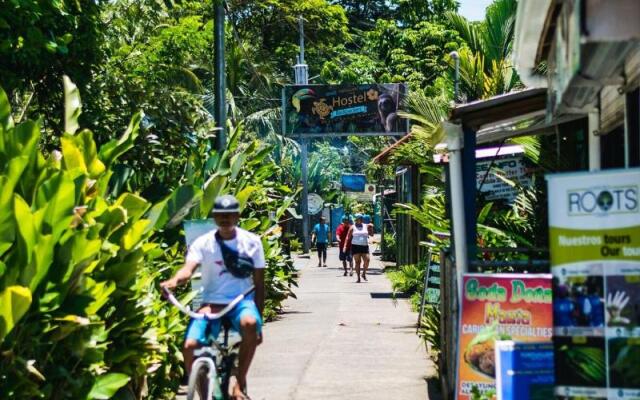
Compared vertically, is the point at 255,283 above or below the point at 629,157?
below

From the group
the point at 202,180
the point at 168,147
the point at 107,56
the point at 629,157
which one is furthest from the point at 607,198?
the point at 107,56

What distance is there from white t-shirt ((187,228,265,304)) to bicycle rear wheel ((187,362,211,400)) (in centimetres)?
71

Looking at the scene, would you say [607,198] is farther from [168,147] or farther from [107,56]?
[107,56]

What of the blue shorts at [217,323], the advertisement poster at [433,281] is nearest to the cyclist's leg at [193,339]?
the blue shorts at [217,323]

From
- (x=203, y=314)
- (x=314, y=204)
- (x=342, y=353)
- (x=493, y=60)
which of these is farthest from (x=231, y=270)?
(x=314, y=204)

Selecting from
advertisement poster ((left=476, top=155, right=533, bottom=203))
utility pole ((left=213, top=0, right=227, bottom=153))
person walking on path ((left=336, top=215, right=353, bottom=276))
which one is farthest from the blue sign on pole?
person walking on path ((left=336, top=215, right=353, bottom=276))

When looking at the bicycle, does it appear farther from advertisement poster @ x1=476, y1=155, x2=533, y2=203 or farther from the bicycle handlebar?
advertisement poster @ x1=476, y1=155, x2=533, y2=203

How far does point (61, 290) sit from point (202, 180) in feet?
19.2

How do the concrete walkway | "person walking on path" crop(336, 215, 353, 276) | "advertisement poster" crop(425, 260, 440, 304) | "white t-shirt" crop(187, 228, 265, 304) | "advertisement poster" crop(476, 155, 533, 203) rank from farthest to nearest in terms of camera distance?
"person walking on path" crop(336, 215, 353, 276) → "advertisement poster" crop(476, 155, 533, 203) → "advertisement poster" crop(425, 260, 440, 304) → the concrete walkway → "white t-shirt" crop(187, 228, 265, 304)

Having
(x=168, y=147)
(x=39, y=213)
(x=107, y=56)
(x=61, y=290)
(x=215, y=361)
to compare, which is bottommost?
(x=215, y=361)

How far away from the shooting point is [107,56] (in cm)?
1480

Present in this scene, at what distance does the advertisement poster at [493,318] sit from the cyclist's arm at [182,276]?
6.68 feet

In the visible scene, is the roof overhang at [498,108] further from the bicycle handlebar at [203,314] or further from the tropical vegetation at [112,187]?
the bicycle handlebar at [203,314]

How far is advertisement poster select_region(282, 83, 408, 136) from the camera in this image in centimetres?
3897
